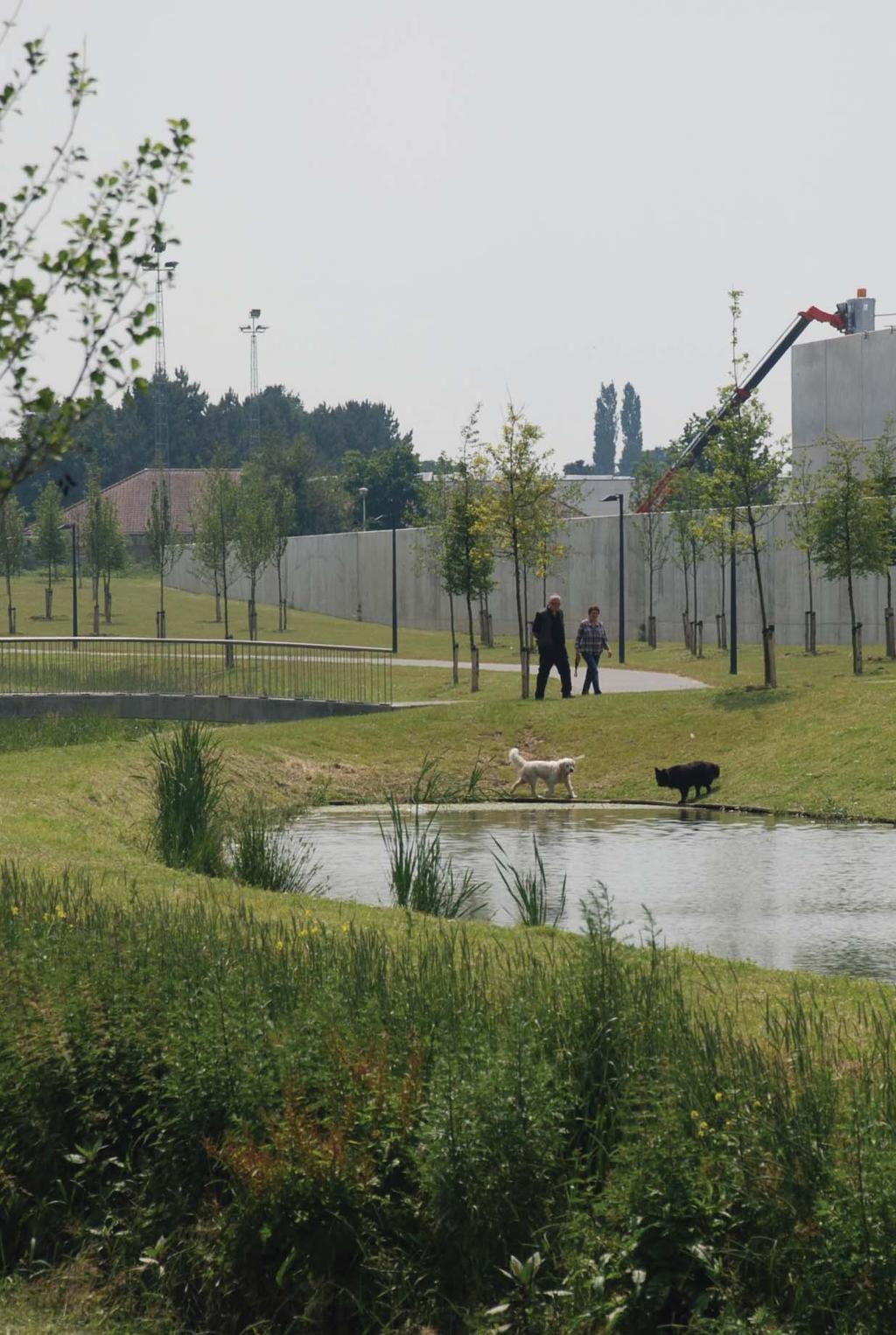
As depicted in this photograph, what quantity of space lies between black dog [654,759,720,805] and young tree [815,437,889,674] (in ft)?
45.8

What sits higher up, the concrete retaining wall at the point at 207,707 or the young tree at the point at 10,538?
the young tree at the point at 10,538

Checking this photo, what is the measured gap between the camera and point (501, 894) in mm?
14906

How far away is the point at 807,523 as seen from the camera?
40.2 m

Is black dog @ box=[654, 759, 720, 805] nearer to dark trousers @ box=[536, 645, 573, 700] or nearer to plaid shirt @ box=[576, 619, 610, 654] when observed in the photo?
dark trousers @ box=[536, 645, 573, 700]

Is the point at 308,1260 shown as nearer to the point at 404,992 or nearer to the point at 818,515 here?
the point at 404,992

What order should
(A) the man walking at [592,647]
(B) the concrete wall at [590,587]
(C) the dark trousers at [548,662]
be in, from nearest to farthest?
1. (C) the dark trousers at [548,662]
2. (A) the man walking at [592,647]
3. (B) the concrete wall at [590,587]

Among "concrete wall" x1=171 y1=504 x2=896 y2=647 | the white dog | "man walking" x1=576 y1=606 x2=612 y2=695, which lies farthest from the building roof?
the white dog

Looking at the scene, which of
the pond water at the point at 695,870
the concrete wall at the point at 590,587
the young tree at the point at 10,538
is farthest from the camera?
the young tree at the point at 10,538

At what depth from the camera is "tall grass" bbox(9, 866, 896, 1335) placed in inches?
196

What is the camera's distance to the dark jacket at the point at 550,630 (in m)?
29.1

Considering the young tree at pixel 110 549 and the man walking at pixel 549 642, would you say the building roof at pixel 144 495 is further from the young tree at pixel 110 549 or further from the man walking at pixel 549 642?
the man walking at pixel 549 642

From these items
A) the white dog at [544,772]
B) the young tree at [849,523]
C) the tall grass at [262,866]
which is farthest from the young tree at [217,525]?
the tall grass at [262,866]

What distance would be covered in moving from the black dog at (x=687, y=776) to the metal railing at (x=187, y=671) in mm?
9021

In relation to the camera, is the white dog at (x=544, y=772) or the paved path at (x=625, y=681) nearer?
the white dog at (x=544, y=772)
